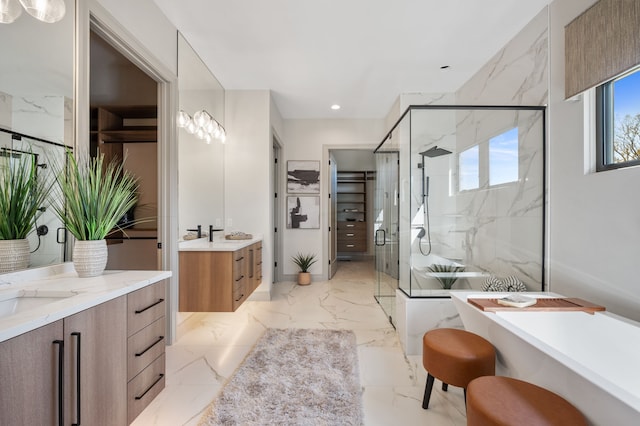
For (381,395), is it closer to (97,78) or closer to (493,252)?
(493,252)

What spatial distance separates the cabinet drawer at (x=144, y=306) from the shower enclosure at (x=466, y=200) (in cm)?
190

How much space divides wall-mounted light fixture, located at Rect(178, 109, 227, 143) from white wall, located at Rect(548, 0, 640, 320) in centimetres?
312

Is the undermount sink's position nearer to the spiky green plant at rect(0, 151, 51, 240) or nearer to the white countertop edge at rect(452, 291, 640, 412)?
the spiky green plant at rect(0, 151, 51, 240)

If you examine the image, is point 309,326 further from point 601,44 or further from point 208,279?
point 601,44

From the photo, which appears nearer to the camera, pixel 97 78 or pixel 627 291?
pixel 627 291

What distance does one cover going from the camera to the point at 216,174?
351 centimetres

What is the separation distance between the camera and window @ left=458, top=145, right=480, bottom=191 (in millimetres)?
2830

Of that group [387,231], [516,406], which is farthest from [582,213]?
[387,231]

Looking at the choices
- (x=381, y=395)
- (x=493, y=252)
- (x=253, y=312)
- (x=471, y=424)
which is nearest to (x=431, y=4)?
(x=493, y=252)

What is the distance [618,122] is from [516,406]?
175 cm

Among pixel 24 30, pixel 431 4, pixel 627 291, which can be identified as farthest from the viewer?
pixel 431 4

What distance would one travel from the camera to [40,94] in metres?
1.33

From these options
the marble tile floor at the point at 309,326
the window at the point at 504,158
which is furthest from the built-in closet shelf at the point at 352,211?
the window at the point at 504,158

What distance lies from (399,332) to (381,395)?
0.85m
